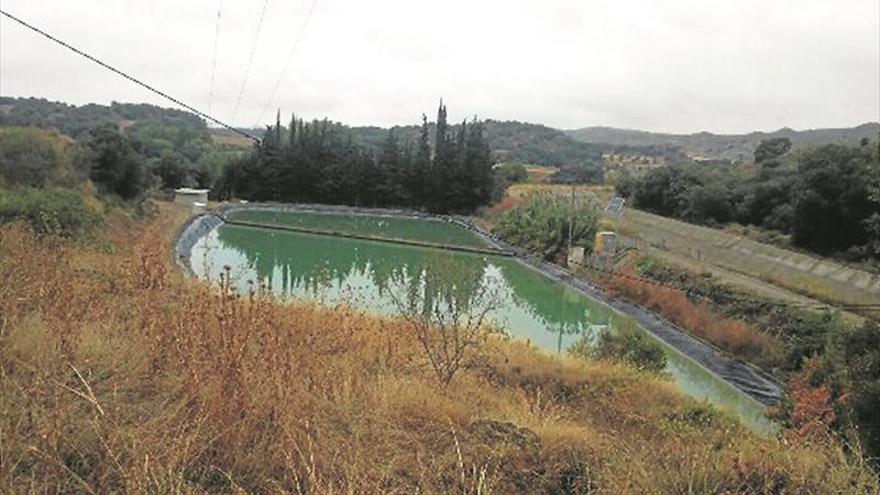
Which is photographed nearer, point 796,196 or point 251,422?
point 251,422

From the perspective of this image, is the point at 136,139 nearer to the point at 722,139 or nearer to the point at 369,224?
the point at 369,224

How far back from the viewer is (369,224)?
46062 millimetres

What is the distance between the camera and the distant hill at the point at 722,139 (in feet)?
331

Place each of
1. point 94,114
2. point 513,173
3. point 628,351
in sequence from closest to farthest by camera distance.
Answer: point 628,351
point 513,173
point 94,114

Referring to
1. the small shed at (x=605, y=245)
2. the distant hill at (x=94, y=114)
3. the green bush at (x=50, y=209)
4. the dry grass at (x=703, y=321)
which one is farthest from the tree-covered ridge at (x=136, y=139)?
the small shed at (x=605, y=245)

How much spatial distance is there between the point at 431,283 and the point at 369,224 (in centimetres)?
3396

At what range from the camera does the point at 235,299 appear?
4.27 metres

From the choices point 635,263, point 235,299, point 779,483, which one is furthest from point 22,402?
point 635,263

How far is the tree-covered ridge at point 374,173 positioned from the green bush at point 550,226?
1265 cm

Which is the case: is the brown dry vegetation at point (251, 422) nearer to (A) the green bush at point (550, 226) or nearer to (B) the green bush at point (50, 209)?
(B) the green bush at point (50, 209)

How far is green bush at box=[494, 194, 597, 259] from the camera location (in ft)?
111

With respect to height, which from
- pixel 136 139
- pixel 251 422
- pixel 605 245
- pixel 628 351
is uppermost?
pixel 136 139

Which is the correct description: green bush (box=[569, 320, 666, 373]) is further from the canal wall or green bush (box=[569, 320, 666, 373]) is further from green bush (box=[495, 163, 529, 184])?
green bush (box=[495, 163, 529, 184])

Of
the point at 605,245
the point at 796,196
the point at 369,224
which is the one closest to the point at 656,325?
the point at 605,245
